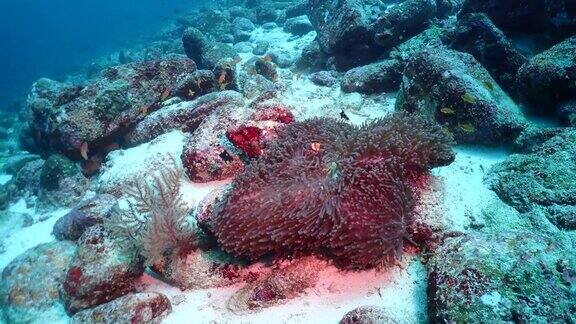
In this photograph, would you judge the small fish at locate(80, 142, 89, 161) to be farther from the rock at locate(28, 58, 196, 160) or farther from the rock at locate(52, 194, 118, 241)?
the rock at locate(52, 194, 118, 241)

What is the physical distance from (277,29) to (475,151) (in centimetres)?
1465

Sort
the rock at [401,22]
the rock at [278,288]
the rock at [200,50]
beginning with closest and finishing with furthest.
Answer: the rock at [278,288] < the rock at [401,22] < the rock at [200,50]

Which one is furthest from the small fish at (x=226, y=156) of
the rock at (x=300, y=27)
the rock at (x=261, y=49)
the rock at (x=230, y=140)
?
the rock at (x=300, y=27)

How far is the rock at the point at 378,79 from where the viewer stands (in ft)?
25.4

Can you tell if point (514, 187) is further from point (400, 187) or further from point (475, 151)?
point (400, 187)

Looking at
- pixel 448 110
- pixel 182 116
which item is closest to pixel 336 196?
pixel 448 110

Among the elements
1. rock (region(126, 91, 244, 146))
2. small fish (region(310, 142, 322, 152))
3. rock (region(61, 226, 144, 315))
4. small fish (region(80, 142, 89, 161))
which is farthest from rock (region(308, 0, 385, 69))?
rock (region(61, 226, 144, 315))

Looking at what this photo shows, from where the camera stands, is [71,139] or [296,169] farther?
[71,139]

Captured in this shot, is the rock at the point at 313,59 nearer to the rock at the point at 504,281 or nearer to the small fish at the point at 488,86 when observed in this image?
the small fish at the point at 488,86

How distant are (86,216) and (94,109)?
3.03 meters

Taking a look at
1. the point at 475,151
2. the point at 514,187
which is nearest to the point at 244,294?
the point at 514,187

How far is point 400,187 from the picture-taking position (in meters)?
3.66

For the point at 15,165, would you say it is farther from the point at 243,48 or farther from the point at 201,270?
the point at 201,270

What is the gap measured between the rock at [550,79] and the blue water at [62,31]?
31.0 m
